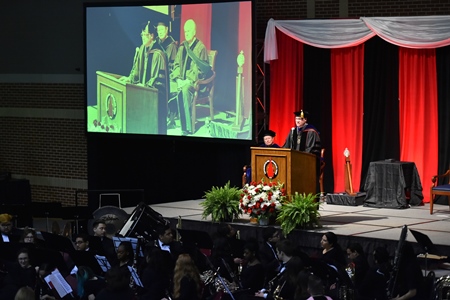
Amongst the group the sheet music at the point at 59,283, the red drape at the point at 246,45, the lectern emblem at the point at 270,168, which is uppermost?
the red drape at the point at 246,45

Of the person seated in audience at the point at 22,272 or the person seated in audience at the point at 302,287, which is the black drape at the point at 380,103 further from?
the person seated in audience at the point at 302,287

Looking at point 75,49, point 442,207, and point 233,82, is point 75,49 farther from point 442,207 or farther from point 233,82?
point 442,207

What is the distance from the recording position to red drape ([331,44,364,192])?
1978cm

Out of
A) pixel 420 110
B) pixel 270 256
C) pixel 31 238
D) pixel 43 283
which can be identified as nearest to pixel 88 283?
pixel 43 283

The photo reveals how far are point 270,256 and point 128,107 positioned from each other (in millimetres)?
9621

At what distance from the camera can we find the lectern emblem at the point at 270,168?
54.3ft

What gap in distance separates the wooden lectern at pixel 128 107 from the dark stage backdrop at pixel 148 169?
34.6 inches

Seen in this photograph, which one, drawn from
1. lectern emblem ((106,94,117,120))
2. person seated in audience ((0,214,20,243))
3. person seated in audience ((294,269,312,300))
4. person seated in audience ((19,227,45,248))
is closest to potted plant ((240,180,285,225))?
person seated in audience ((0,214,20,243))

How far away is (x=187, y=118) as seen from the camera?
20422 mm

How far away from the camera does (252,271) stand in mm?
11570

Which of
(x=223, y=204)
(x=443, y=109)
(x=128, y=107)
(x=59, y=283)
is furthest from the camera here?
(x=128, y=107)

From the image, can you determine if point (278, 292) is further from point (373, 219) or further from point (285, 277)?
point (373, 219)

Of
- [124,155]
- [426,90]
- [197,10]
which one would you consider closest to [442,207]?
[426,90]

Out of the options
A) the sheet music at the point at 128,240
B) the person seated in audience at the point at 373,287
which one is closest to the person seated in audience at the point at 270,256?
the person seated in audience at the point at 373,287
